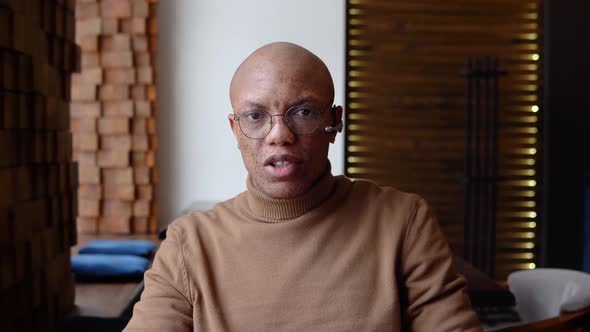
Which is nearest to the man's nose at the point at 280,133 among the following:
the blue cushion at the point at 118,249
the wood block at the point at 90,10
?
the blue cushion at the point at 118,249

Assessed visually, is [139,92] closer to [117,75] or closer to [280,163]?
[117,75]

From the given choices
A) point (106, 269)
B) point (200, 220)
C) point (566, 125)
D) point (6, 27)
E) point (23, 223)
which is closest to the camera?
point (200, 220)

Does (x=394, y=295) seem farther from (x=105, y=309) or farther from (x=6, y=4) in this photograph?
(x=105, y=309)

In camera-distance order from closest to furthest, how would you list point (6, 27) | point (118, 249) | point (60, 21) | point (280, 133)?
point (280, 133), point (6, 27), point (60, 21), point (118, 249)

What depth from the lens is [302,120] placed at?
0.90 meters

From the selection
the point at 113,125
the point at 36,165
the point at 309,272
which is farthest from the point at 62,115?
the point at 113,125

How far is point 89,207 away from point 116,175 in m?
0.22

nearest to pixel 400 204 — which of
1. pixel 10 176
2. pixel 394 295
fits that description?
pixel 394 295

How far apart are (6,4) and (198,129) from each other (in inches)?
80.7

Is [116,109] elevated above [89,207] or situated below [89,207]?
above

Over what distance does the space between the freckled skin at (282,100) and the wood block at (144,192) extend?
239 centimetres

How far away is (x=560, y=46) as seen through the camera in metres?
3.50

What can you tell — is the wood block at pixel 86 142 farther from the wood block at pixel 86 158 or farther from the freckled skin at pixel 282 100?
the freckled skin at pixel 282 100

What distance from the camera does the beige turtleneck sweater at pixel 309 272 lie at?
2.94 feet
